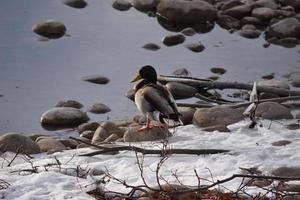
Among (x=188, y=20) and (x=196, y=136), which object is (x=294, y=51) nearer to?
(x=188, y=20)

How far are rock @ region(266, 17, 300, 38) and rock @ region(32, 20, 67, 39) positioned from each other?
370 centimetres

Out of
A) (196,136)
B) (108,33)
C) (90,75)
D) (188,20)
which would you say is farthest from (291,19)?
(196,136)

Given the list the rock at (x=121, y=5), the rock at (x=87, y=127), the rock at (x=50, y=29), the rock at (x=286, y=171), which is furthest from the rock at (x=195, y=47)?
the rock at (x=286, y=171)

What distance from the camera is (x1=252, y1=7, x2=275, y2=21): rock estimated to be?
521 inches

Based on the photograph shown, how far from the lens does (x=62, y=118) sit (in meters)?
8.69

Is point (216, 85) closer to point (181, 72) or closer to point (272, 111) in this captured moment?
point (181, 72)

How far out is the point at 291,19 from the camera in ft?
41.2

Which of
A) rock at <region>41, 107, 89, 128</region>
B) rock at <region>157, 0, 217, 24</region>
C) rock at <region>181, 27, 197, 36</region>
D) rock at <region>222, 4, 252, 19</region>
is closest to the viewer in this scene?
rock at <region>41, 107, 89, 128</region>

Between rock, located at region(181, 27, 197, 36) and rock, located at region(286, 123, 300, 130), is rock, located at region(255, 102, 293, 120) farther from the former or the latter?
rock, located at region(181, 27, 197, 36)

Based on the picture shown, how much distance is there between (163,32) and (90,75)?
2.71 metres

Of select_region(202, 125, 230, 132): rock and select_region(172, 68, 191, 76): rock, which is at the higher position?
select_region(202, 125, 230, 132): rock

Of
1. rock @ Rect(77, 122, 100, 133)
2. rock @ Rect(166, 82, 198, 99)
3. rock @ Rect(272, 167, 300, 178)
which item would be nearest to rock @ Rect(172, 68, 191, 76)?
rock @ Rect(166, 82, 198, 99)

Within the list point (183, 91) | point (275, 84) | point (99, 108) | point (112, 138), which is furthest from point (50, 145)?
point (275, 84)

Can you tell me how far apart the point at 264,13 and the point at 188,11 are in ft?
4.81
